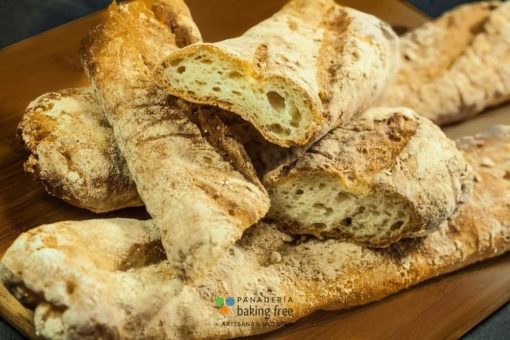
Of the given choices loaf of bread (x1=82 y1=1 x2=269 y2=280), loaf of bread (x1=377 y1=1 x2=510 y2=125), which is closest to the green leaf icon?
loaf of bread (x1=82 y1=1 x2=269 y2=280)

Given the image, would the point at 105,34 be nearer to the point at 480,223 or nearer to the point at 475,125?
the point at 480,223

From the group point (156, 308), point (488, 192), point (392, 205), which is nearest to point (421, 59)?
point (488, 192)

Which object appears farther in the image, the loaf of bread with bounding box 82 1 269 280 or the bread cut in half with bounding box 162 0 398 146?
the bread cut in half with bounding box 162 0 398 146

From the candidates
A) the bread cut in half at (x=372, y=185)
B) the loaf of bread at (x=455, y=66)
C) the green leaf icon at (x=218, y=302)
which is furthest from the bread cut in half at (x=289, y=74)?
the green leaf icon at (x=218, y=302)

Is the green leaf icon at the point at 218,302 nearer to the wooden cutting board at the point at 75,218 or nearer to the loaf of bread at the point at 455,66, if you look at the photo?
the wooden cutting board at the point at 75,218

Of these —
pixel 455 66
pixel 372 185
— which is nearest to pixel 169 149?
pixel 372 185

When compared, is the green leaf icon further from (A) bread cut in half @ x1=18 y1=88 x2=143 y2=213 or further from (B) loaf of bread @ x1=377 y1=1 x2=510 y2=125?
(B) loaf of bread @ x1=377 y1=1 x2=510 y2=125
